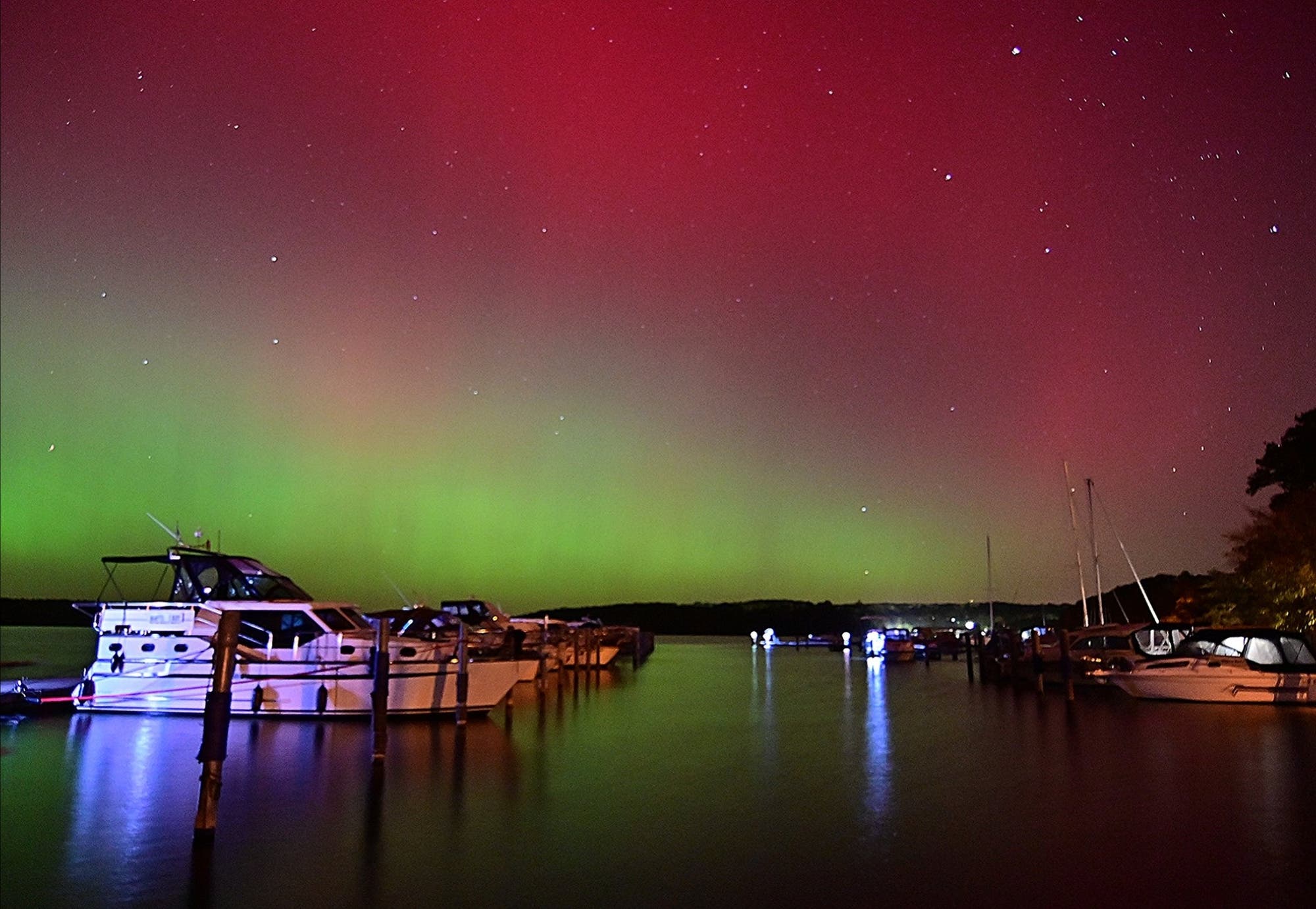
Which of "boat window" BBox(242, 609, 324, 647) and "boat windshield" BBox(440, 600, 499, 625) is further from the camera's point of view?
"boat windshield" BBox(440, 600, 499, 625)

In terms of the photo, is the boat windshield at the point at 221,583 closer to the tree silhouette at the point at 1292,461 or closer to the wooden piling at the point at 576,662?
the wooden piling at the point at 576,662

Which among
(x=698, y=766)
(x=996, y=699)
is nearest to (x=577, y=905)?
(x=698, y=766)

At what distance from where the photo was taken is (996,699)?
36.3 m

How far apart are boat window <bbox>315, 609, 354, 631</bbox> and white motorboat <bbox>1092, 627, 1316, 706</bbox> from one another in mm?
23370

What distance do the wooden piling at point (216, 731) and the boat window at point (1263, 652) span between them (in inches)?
1171

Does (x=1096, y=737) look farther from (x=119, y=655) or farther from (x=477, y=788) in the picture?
(x=119, y=655)

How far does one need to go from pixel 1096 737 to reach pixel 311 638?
19.2 m

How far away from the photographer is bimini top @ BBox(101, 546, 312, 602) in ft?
101

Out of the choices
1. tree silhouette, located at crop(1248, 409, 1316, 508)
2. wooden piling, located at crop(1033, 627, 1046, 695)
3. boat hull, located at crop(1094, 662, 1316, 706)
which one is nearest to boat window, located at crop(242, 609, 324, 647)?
wooden piling, located at crop(1033, 627, 1046, 695)

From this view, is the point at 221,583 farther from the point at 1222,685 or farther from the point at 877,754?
the point at 1222,685

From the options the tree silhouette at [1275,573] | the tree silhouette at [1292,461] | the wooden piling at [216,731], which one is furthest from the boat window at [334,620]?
the tree silhouette at [1292,461]

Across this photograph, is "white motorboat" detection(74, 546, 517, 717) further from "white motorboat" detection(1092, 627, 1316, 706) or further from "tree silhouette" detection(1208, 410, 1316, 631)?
"tree silhouette" detection(1208, 410, 1316, 631)

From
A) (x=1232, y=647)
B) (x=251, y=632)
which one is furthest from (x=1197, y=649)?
(x=251, y=632)

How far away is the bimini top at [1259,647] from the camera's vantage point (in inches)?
1254
